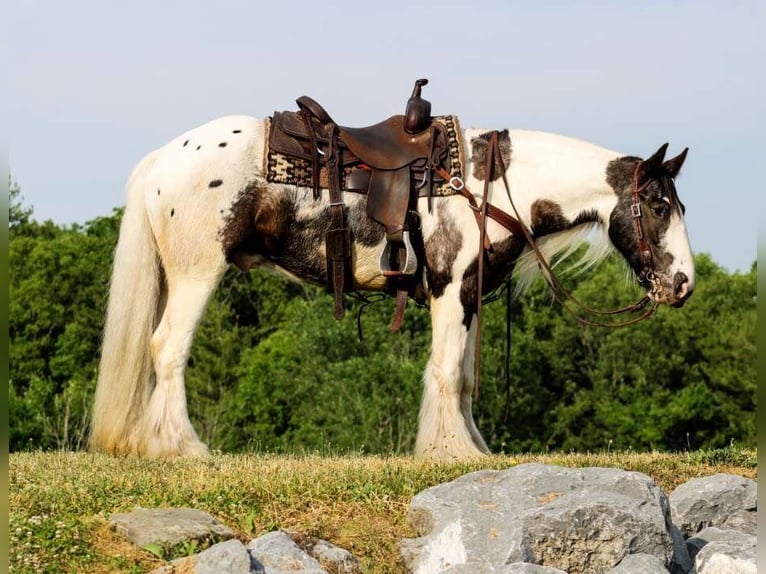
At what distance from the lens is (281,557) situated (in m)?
7.61

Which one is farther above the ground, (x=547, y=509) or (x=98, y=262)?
(x=98, y=262)

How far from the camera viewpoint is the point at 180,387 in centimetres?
1075

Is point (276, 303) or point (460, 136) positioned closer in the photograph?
point (460, 136)

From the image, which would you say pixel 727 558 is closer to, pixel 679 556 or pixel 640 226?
pixel 679 556

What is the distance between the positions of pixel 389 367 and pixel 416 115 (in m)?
32.5

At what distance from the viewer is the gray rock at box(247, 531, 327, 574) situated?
7515 mm

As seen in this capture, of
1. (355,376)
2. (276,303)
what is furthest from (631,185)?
(276,303)

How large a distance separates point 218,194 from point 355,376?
3372 cm

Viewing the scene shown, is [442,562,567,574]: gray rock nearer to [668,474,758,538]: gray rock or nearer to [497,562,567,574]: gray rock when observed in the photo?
[497,562,567,574]: gray rock

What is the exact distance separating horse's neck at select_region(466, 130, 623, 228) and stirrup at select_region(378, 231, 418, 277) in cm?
91

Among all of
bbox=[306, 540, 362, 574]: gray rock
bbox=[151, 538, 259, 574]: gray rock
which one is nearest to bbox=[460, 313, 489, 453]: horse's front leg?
bbox=[306, 540, 362, 574]: gray rock

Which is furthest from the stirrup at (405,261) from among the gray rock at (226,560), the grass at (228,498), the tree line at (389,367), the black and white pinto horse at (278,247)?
the tree line at (389,367)

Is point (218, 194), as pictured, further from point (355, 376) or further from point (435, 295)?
point (355, 376)

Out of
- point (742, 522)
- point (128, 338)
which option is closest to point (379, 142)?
point (128, 338)
